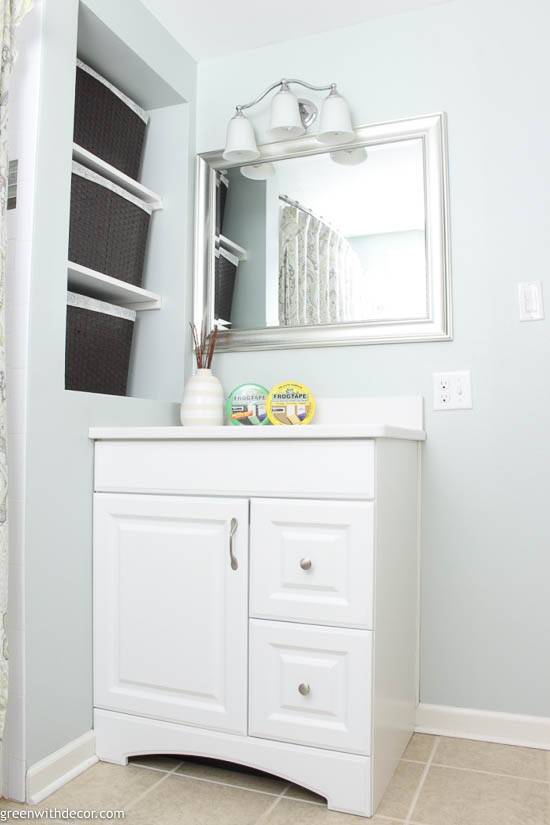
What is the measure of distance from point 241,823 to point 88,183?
1.72m

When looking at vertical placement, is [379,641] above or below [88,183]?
below

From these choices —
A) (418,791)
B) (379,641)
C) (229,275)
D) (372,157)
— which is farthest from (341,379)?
(418,791)

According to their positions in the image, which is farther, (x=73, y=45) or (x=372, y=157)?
(x=372, y=157)

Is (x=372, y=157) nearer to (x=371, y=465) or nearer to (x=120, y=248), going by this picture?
(x=120, y=248)

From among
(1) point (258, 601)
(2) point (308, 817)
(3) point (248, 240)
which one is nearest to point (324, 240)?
(3) point (248, 240)

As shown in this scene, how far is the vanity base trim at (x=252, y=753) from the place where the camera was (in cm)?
156

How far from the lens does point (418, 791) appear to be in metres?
1.68

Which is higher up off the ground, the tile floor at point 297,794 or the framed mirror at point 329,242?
the framed mirror at point 329,242

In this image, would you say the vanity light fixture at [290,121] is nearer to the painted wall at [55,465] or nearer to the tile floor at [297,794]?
the painted wall at [55,465]

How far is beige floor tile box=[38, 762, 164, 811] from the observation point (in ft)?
5.22

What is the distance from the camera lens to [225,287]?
2385mm

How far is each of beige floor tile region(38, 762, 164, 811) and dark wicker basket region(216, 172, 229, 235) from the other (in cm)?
168

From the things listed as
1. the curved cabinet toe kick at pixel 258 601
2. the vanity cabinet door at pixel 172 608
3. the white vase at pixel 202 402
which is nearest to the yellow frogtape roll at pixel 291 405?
the white vase at pixel 202 402

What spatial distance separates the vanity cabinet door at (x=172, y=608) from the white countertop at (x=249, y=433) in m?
0.16
